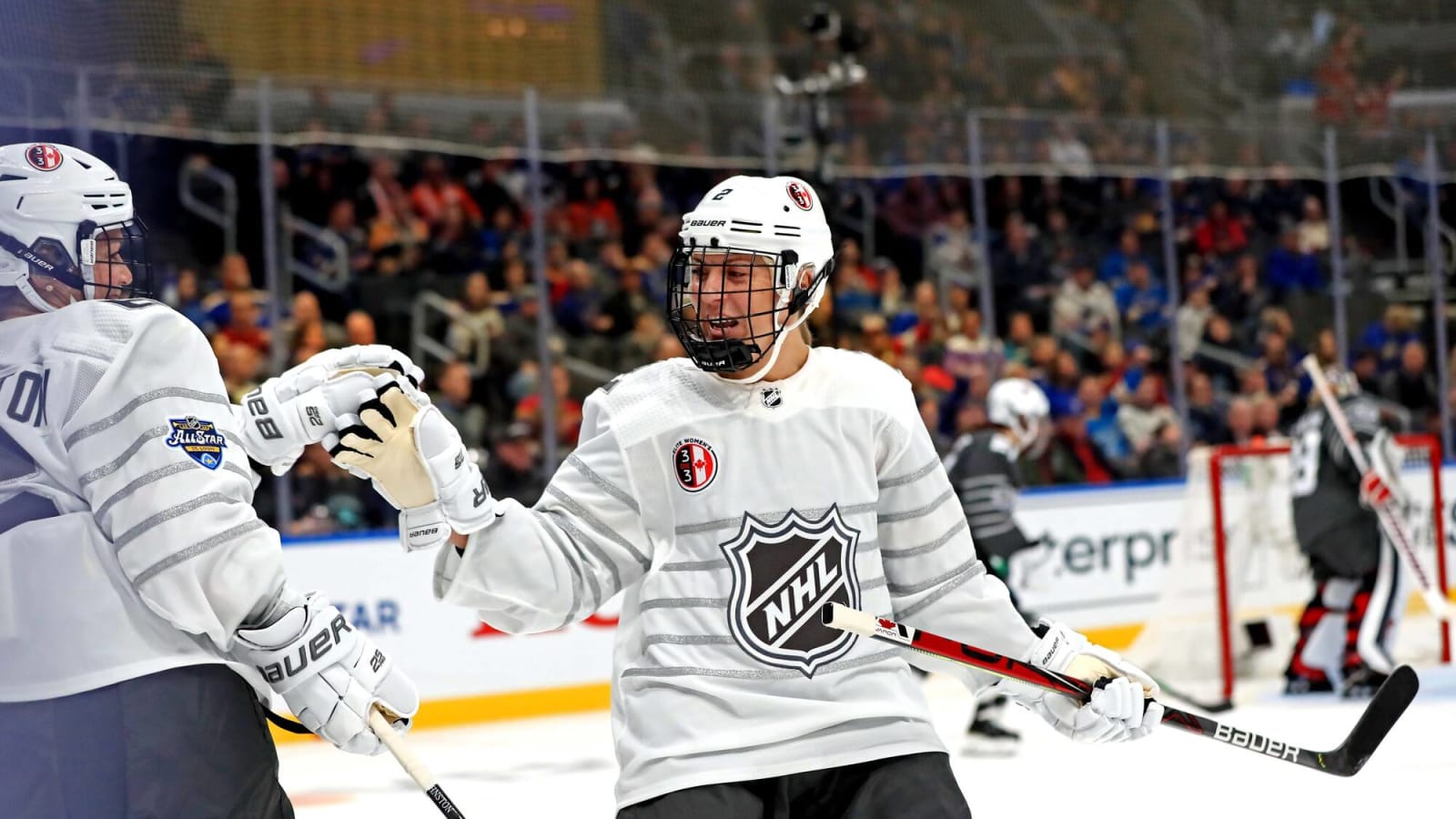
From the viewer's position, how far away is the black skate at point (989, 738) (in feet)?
19.3

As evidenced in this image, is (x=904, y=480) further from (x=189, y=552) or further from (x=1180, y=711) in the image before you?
(x=189, y=552)

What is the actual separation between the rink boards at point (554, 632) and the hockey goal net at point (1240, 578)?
0.21 m

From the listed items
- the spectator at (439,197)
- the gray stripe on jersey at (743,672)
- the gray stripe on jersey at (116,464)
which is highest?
the spectator at (439,197)

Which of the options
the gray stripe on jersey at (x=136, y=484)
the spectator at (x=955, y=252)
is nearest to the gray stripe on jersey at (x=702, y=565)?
the gray stripe on jersey at (x=136, y=484)

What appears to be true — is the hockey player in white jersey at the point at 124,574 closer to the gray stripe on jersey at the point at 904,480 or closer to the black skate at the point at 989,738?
the gray stripe on jersey at the point at 904,480

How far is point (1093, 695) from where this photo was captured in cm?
235

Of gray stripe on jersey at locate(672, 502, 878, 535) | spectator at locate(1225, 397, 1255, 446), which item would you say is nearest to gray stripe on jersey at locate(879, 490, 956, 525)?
gray stripe on jersey at locate(672, 502, 878, 535)

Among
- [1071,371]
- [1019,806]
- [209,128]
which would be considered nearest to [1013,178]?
[1071,371]

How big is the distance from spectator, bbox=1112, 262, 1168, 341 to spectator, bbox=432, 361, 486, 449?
392 cm

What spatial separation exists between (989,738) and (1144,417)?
3.88 meters

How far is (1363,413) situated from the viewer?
702cm

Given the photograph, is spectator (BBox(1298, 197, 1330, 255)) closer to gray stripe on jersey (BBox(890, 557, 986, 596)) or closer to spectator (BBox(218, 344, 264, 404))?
spectator (BBox(218, 344, 264, 404))

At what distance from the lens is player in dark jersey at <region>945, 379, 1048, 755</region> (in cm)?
594

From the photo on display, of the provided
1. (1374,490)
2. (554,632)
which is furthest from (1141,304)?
(554,632)
